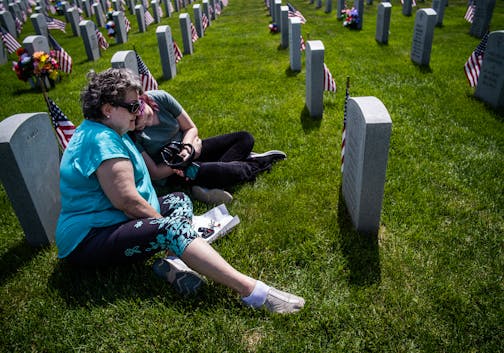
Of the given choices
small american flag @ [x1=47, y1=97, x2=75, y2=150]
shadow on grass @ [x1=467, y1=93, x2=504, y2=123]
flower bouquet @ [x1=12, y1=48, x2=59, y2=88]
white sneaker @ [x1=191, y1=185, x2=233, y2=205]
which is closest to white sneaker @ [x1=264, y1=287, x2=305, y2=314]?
white sneaker @ [x1=191, y1=185, x2=233, y2=205]

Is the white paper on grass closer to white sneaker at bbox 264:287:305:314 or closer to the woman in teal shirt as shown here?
the woman in teal shirt

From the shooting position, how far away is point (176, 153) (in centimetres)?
423

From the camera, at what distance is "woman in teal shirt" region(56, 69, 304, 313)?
9.03ft

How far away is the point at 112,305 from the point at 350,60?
882 centimetres

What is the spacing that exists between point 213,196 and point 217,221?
0.55 m

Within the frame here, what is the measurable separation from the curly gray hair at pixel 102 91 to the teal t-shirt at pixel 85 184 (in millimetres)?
105

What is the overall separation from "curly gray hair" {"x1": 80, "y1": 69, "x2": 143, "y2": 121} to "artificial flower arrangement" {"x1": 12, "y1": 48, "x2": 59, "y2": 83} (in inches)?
281

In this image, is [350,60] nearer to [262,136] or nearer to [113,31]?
[262,136]


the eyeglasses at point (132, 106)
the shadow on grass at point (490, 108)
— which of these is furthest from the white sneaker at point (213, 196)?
the shadow on grass at point (490, 108)

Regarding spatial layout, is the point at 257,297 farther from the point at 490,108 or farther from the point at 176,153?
the point at 490,108

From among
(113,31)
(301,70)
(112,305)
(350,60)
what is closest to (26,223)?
(112,305)

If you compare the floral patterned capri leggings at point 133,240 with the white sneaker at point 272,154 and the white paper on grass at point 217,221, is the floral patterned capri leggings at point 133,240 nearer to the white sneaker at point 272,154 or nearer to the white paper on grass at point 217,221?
the white paper on grass at point 217,221

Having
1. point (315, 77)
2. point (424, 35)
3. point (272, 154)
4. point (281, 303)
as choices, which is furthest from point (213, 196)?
point (424, 35)

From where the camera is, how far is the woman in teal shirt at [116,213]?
2.75 m
